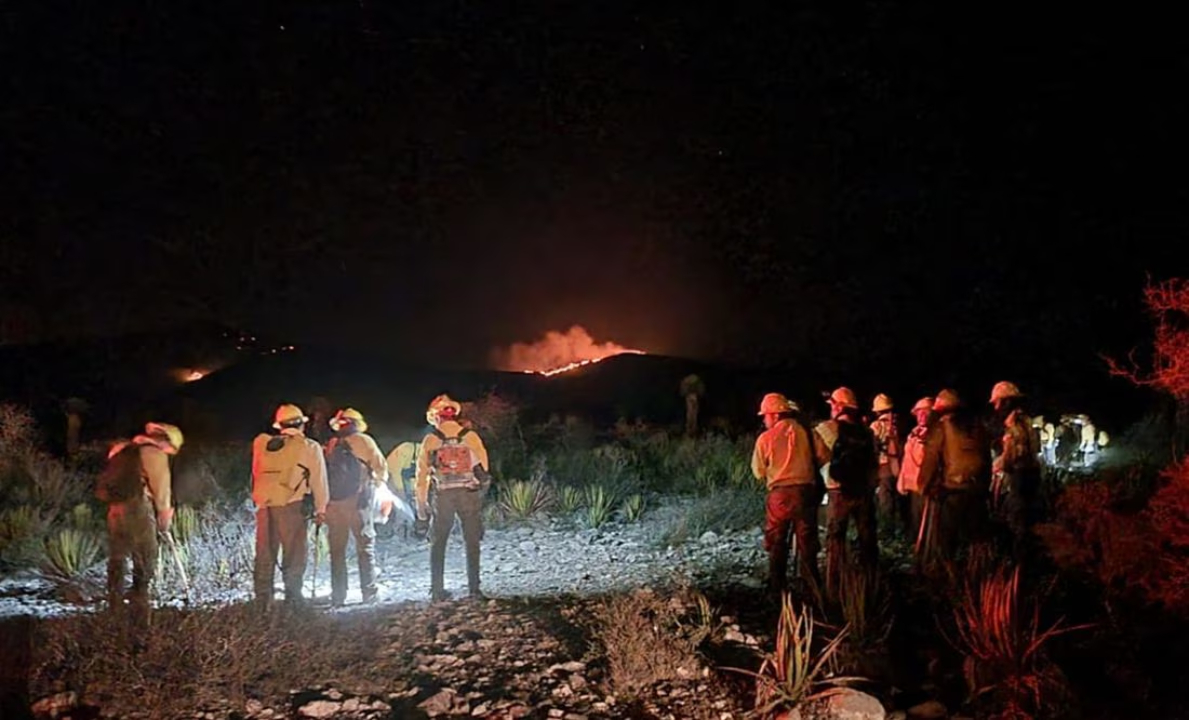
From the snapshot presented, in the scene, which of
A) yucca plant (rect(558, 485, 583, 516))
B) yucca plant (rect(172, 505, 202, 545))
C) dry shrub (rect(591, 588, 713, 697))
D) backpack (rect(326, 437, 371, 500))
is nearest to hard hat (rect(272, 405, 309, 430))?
backpack (rect(326, 437, 371, 500))

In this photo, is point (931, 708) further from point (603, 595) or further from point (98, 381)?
point (98, 381)

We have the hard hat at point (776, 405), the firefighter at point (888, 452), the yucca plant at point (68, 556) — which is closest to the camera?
the hard hat at point (776, 405)

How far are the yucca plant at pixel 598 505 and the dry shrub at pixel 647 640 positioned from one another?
5536mm

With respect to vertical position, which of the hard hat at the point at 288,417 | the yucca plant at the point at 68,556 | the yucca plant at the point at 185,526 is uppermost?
the hard hat at the point at 288,417

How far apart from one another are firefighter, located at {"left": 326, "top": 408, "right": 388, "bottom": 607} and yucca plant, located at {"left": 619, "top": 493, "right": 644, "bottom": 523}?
5.25m

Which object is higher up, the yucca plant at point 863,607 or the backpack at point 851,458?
the backpack at point 851,458

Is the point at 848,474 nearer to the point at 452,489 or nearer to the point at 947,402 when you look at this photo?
the point at 947,402

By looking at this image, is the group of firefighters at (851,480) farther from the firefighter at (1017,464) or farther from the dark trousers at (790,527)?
the firefighter at (1017,464)

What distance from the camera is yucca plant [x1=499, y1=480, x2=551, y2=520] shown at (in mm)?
12938

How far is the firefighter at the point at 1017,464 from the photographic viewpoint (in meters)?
9.47

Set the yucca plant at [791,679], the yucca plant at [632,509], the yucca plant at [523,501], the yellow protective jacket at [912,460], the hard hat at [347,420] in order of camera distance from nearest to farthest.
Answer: the yucca plant at [791,679] → the hard hat at [347,420] → the yellow protective jacket at [912,460] → the yucca plant at [523,501] → the yucca plant at [632,509]

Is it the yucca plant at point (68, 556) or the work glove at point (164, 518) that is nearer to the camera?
the work glove at point (164, 518)

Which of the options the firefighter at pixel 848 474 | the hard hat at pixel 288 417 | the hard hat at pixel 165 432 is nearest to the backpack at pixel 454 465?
the hard hat at pixel 288 417

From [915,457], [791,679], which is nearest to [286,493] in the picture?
[791,679]
